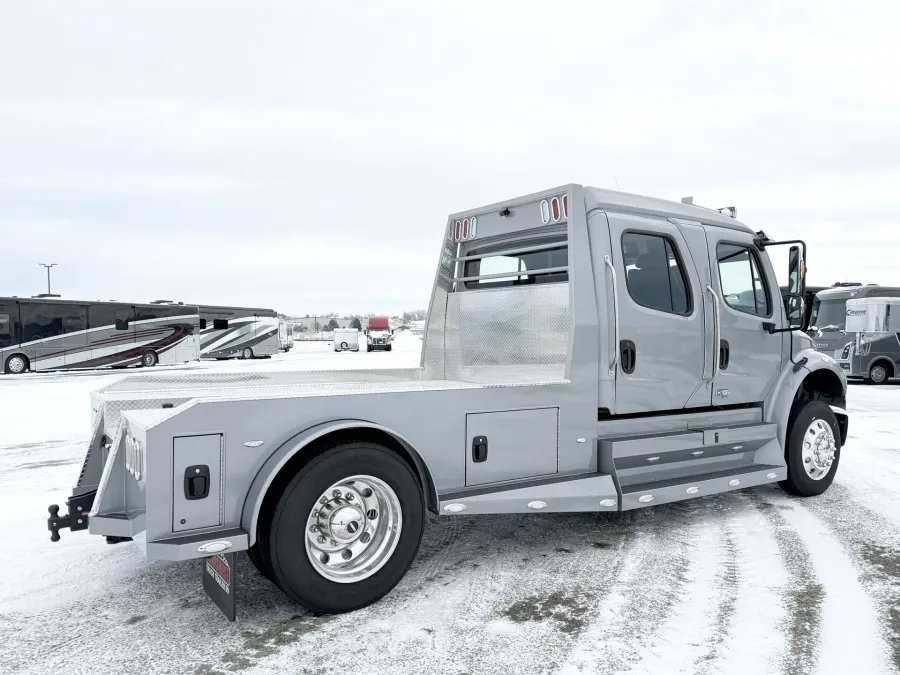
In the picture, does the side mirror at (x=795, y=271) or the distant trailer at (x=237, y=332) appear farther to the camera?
the distant trailer at (x=237, y=332)

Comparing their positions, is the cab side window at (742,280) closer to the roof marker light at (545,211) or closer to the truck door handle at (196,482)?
the roof marker light at (545,211)

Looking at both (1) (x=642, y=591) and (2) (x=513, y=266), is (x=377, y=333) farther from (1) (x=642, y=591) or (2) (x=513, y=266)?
(1) (x=642, y=591)

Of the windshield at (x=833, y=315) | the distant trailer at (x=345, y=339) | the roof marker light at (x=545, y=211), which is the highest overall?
the roof marker light at (x=545, y=211)

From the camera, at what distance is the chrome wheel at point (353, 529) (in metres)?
3.60

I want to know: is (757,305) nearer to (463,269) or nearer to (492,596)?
(463,269)

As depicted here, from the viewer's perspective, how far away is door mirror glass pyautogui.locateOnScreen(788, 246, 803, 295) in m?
5.48

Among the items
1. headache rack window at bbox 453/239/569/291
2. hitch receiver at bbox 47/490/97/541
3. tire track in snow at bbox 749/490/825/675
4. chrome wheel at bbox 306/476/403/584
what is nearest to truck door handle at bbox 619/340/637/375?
headache rack window at bbox 453/239/569/291

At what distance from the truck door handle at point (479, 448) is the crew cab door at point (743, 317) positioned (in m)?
2.38

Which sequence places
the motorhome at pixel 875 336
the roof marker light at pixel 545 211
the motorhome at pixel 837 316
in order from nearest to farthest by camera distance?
the roof marker light at pixel 545 211 → the motorhome at pixel 875 336 → the motorhome at pixel 837 316

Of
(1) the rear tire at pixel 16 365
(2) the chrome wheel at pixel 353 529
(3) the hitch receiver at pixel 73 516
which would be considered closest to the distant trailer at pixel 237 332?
(1) the rear tire at pixel 16 365

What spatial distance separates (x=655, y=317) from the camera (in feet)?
16.7

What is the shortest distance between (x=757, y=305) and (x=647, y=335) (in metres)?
1.61

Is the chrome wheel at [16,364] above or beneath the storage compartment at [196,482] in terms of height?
beneath

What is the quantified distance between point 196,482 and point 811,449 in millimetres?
5547
